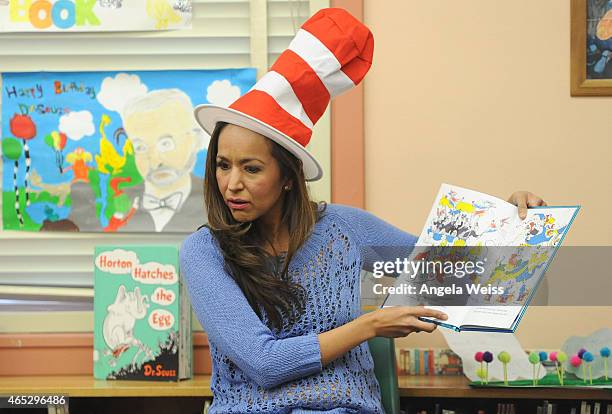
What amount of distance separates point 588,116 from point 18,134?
70.2 inches

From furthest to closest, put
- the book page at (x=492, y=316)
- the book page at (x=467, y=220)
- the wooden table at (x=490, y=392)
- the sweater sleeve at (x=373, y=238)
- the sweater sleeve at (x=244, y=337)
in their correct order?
the wooden table at (x=490, y=392), the sweater sleeve at (x=373, y=238), the book page at (x=467, y=220), the sweater sleeve at (x=244, y=337), the book page at (x=492, y=316)

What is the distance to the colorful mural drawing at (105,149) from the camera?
8.53ft

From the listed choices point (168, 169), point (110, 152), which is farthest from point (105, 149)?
point (168, 169)

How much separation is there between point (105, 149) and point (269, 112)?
0.95m

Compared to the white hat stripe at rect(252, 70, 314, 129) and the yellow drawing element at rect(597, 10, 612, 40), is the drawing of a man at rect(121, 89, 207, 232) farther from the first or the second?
the yellow drawing element at rect(597, 10, 612, 40)

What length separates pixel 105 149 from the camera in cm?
261

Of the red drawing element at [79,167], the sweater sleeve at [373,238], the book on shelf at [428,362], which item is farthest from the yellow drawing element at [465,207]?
the red drawing element at [79,167]

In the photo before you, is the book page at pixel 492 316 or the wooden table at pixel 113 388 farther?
the wooden table at pixel 113 388

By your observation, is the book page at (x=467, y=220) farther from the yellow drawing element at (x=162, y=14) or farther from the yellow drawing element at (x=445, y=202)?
the yellow drawing element at (x=162, y=14)

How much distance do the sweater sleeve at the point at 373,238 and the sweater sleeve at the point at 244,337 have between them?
33 cm

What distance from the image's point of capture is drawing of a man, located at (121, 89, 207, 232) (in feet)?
8.53

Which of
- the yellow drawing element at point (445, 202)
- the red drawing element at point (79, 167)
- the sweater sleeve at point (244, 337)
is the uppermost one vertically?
the red drawing element at point (79, 167)

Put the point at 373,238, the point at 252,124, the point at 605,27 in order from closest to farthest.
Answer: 1. the point at 252,124
2. the point at 373,238
3. the point at 605,27

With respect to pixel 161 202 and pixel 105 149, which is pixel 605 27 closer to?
pixel 161 202
